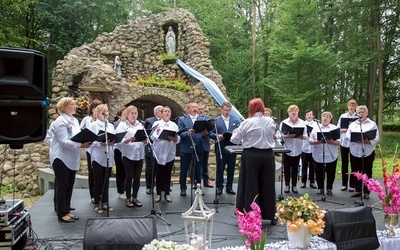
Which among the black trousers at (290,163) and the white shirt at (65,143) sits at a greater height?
the white shirt at (65,143)

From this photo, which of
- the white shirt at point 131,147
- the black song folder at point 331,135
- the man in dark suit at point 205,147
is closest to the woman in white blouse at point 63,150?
the white shirt at point 131,147

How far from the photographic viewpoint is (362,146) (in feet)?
17.9

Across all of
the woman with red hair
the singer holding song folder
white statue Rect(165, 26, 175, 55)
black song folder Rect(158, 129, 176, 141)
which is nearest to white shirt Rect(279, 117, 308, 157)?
the singer holding song folder

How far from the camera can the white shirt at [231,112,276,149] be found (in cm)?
409

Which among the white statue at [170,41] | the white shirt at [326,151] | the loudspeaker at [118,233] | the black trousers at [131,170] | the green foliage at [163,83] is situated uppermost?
the white statue at [170,41]

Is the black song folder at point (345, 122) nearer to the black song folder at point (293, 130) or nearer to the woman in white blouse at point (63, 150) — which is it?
the black song folder at point (293, 130)

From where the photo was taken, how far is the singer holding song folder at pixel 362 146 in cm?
551

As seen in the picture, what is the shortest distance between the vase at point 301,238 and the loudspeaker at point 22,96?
2.46m

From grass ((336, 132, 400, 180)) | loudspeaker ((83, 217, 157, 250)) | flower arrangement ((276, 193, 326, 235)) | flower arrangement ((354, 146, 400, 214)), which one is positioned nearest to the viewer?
loudspeaker ((83, 217, 157, 250))

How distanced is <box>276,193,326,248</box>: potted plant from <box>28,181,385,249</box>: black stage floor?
2.03ft

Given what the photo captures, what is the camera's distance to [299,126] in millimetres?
5785

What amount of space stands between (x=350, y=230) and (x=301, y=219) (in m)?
0.59

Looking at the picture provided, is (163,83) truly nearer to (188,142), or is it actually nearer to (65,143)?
(188,142)

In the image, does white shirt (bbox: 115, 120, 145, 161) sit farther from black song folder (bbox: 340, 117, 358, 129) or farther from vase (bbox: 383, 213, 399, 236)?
black song folder (bbox: 340, 117, 358, 129)
